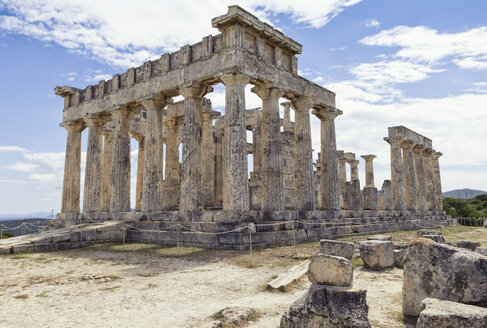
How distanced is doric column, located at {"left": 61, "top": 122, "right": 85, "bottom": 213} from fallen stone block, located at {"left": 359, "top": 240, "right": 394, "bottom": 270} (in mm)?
18381

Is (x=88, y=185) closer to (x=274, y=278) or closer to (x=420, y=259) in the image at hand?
(x=274, y=278)

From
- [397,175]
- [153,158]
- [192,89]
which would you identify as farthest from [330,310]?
[397,175]

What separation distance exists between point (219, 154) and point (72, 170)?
9.41 m

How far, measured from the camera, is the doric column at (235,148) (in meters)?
13.2

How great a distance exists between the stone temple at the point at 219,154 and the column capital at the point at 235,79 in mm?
40

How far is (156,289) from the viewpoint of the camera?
694 cm

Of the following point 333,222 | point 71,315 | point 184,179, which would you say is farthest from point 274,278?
point 333,222

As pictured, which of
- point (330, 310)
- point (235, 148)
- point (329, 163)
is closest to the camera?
point (330, 310)

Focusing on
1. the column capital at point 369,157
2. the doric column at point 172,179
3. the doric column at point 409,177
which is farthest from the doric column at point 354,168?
the doric column at point 172,179

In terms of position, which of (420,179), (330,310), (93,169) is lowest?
(330,310)

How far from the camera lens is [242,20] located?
13781 mm

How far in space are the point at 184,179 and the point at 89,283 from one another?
7.49m

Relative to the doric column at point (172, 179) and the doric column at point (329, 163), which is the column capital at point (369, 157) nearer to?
the doric column at point (329, 163)

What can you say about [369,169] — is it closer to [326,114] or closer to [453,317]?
[326,114]
